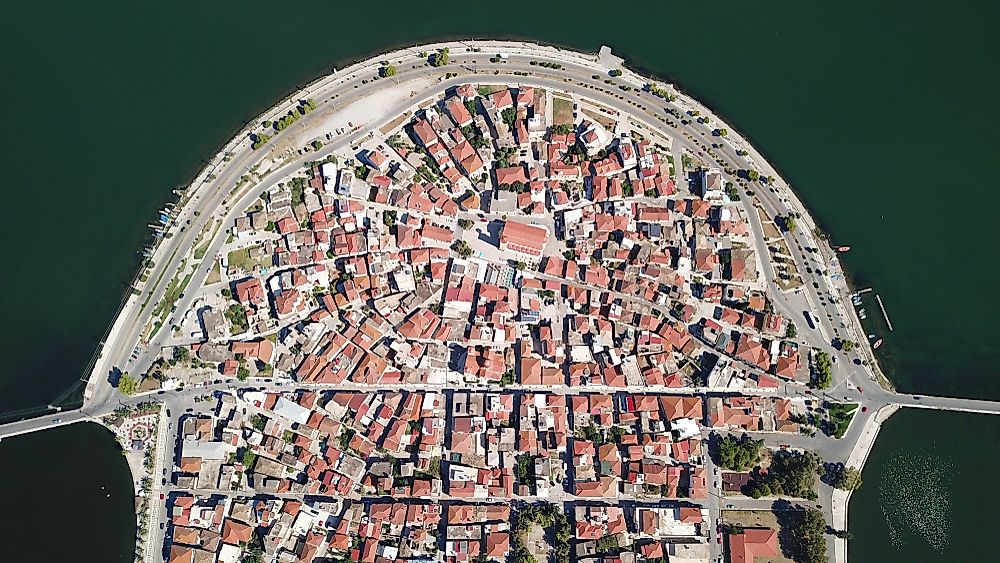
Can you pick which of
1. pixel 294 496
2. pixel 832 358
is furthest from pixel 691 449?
pixel 294 496

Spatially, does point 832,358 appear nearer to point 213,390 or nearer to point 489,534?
point 489,534

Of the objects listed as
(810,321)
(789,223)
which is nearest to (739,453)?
(810,321)

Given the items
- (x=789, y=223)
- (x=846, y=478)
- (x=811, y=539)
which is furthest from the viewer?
(x=789, y=223)

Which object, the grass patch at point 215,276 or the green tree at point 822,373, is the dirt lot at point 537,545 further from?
the grass patch at point 215,276

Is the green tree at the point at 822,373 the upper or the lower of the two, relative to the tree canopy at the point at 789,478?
upper

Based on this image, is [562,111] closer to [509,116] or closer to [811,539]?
[509,116]

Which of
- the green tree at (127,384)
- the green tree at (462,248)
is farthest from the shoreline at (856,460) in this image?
the green tree at (127,384)
